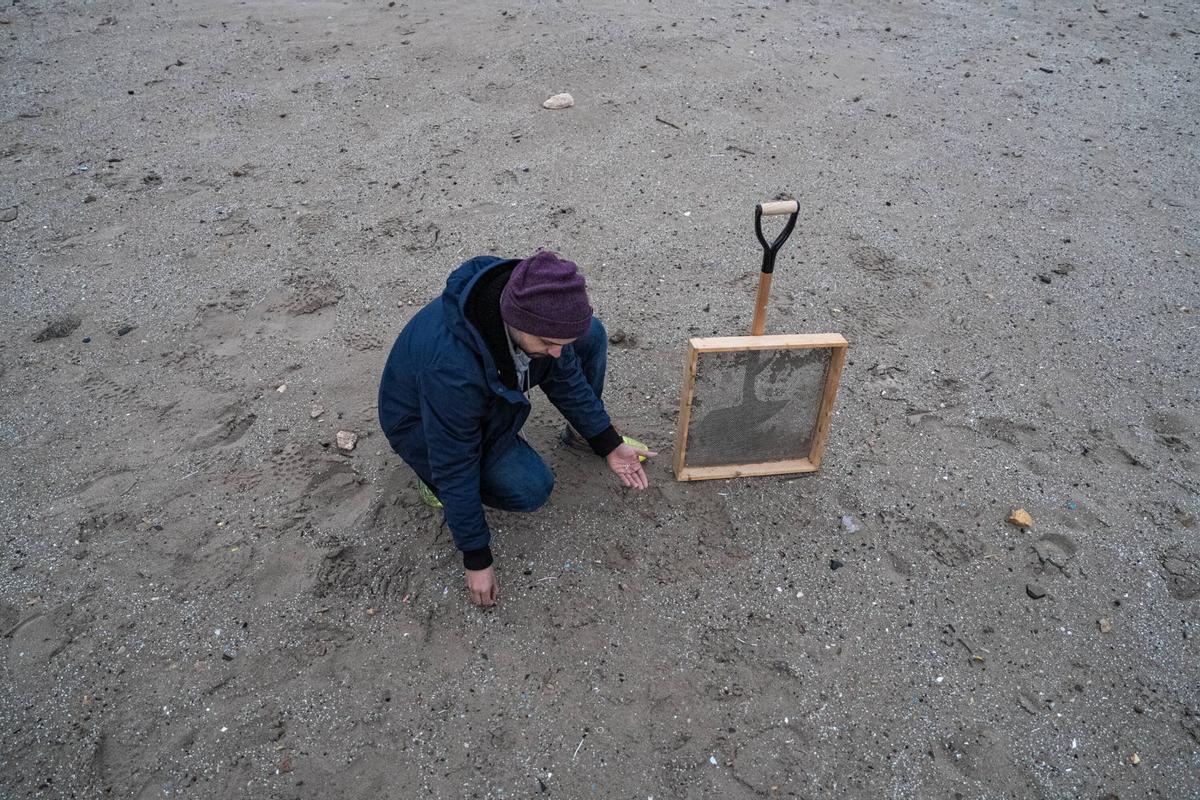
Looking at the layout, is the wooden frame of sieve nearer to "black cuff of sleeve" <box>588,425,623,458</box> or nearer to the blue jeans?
"black cuff of sleeve" <box>588,425,623,458</box>

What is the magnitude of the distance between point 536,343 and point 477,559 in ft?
2.34

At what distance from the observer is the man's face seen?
212 cm

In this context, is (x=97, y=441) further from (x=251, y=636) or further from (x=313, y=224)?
(x=313, y=224)

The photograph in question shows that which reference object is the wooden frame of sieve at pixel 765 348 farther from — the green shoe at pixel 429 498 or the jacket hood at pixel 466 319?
the green shoe at pixel 429 498

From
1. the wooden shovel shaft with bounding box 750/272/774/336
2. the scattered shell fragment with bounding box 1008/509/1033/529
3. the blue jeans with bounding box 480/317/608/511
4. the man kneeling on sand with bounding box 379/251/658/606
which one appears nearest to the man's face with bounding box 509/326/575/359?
the man kneeling on sand with bounding box 379/251/658/606

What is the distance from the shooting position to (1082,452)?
302cm

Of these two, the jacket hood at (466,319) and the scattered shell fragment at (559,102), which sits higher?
the jacket hood at (466,319)

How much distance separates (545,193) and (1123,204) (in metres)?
3.49

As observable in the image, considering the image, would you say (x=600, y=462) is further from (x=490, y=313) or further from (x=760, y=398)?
(x=490, y=313)

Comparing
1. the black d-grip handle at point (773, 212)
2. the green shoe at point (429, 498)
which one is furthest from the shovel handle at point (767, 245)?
the green shoe at point (429, 498)

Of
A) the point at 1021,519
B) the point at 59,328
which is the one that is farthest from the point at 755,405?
the point at 59,328

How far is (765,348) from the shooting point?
255 centimetres

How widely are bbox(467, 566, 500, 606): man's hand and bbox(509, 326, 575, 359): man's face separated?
0.71 m

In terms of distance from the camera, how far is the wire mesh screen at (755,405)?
8.61 feet
